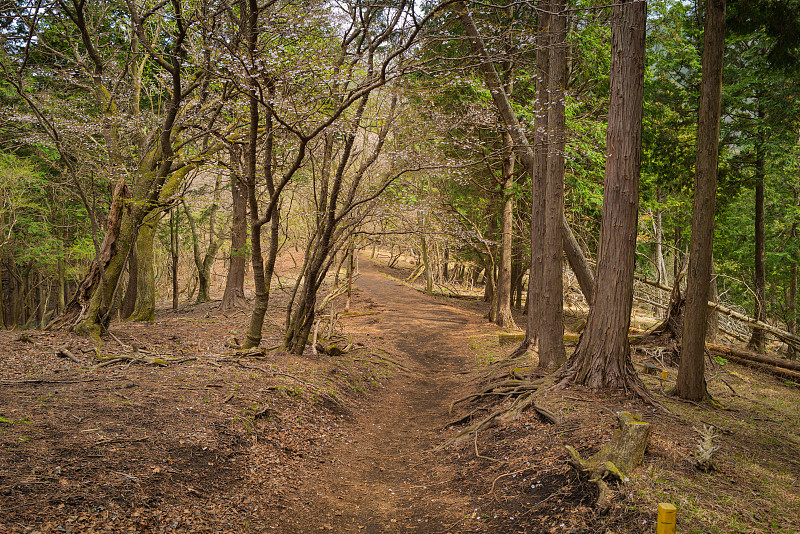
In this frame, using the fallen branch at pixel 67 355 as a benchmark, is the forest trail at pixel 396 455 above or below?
below

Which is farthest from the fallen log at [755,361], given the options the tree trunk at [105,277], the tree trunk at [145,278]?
the tree trunk at [145,278]

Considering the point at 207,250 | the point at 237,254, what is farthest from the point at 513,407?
the point at 207,250

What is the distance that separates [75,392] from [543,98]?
30.6ft

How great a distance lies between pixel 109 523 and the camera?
3.29m

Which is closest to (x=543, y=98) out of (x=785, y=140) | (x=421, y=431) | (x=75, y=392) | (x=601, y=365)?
(x=601, y=365)

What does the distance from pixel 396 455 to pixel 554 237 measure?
4.89 m

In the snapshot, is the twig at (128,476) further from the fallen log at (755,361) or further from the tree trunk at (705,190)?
the fallen log at (755,361)

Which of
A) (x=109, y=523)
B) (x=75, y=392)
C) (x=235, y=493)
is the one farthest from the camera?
(x=75, y=392)

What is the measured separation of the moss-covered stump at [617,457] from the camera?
399cm

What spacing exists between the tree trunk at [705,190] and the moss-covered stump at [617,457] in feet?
10.2

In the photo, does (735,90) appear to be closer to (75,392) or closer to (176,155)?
(176,155)

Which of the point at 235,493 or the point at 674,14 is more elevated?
the point at 674,14

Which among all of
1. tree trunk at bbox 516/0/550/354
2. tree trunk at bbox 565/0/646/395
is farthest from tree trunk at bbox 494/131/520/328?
tree trunk at bbox 565/0/646/395

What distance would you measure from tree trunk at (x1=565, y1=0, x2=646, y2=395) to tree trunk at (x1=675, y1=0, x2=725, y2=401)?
1333mm
